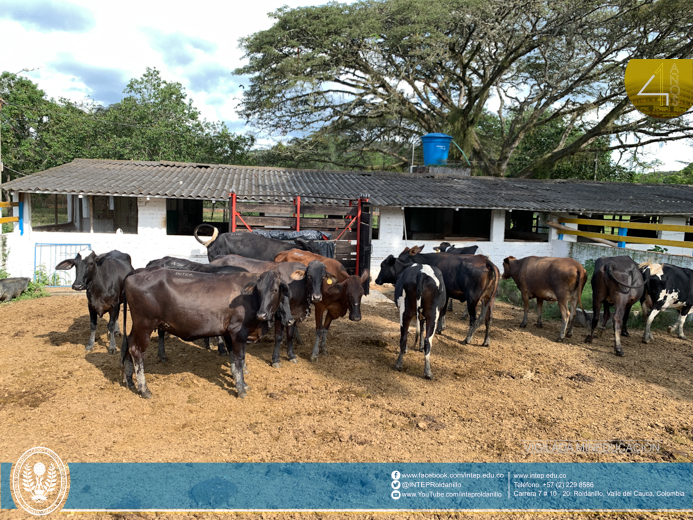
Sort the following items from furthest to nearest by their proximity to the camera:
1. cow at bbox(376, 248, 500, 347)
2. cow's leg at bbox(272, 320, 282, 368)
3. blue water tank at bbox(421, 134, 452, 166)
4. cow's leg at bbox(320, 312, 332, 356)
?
1. blue water tank at bbox(421, 134, 452, 166)
2. cow at bbox(376, 248, 500, 347)
3. cow's leg at bbox(320, 312, 332, 356)
4. cow's leg at bbox(272, 320, 282, 368)

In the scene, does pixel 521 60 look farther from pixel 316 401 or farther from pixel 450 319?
pixel 316 401

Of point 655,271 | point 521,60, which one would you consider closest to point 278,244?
point 655,271

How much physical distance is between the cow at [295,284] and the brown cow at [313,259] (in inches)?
37.8

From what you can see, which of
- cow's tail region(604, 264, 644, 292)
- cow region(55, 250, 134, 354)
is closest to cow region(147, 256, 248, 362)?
cow region(55, 250, 134, 354)

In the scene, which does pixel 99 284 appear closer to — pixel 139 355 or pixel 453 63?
pixel 139 355

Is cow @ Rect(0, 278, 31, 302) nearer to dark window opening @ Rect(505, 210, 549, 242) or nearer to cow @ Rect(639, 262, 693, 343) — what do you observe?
cow @ Rect(639, 262, 693, 343)

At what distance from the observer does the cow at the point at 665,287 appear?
799 cm

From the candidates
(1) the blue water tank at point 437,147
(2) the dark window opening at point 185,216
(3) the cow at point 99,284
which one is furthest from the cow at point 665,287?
(1) the blue water tank at point 437,147

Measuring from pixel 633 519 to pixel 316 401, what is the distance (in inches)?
121

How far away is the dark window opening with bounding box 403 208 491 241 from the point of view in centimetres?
1825

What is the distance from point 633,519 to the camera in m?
3.51

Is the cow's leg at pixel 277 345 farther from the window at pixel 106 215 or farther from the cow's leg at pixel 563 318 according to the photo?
the window at pixel 106 215

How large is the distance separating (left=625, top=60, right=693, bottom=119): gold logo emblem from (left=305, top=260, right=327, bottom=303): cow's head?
14929 millimetres

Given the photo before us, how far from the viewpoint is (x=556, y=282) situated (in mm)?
8242
